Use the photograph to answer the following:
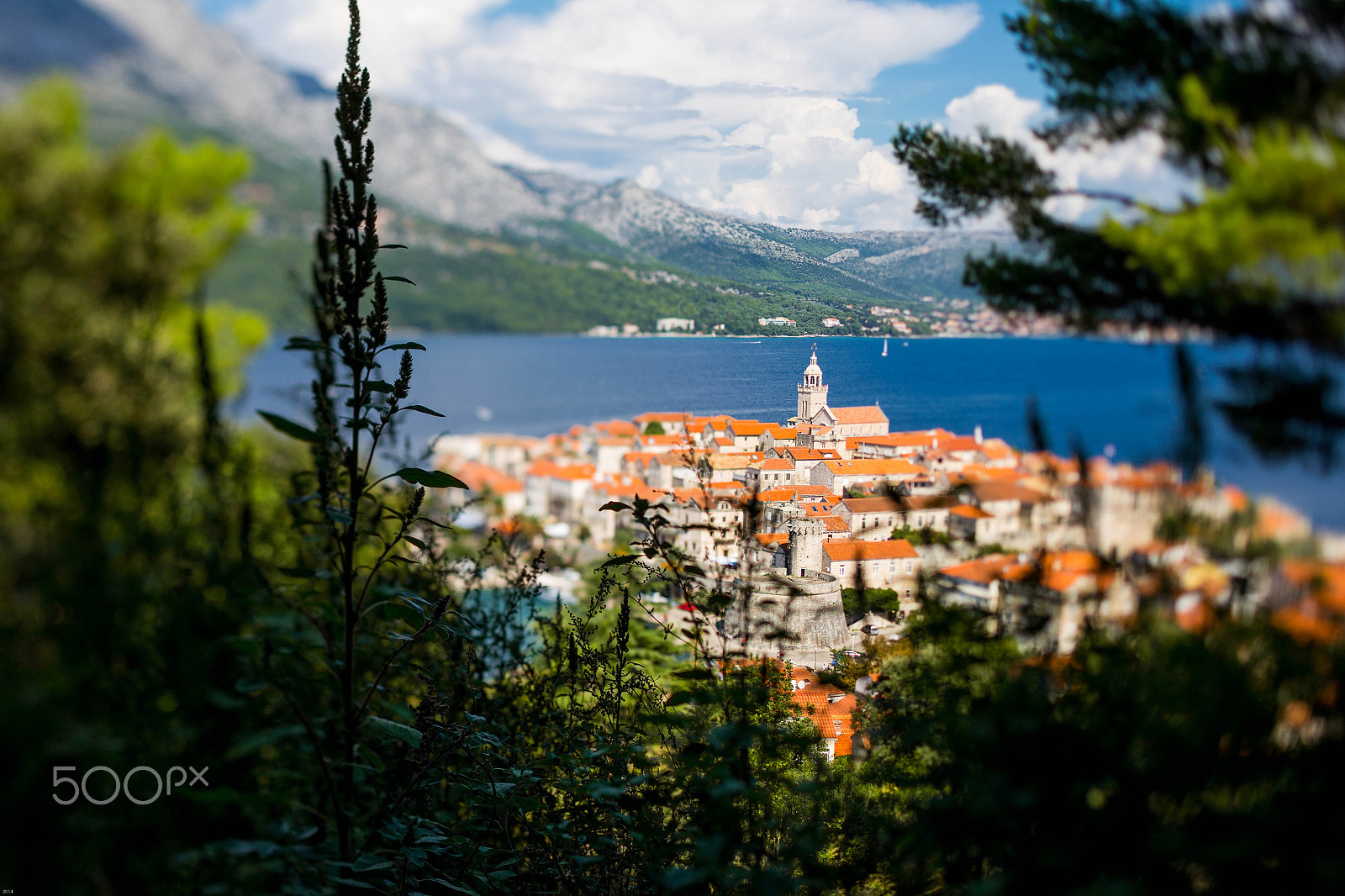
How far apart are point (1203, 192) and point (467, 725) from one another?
219cm

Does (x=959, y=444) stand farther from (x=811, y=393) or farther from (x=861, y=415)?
(x=811, y=393)

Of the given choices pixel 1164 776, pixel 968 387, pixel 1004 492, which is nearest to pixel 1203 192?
pixel 1004 492

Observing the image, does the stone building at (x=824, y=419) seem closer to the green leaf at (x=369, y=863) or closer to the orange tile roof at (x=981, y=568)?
the orange tile roof at (x=981, y=568)

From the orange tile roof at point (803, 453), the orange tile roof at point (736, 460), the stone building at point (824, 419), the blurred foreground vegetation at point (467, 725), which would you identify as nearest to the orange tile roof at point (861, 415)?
the stone building at point (824, 419)

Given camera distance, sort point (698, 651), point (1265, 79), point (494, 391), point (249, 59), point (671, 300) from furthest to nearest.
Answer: point (494, 391)
point (249, 59)
point (671, 300)
point (698, 651)
point (1265, 79)

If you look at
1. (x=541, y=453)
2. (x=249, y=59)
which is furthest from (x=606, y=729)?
(x=541, y=453)

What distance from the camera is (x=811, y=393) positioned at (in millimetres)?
2477

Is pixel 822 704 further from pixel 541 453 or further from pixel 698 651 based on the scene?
pixel 541 453

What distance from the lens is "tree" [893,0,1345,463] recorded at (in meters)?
1.30

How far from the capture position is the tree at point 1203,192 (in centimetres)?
130

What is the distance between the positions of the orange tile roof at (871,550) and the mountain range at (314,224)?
0.96 m

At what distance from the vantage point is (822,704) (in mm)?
1979

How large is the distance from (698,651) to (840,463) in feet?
3.01

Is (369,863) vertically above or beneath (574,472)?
above
